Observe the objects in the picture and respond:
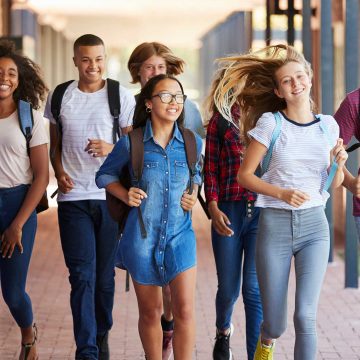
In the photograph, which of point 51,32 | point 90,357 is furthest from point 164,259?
point 51,32

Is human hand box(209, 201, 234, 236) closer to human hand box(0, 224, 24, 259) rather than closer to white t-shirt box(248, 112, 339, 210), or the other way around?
white t-shirt box(248, 112, 339, 210)

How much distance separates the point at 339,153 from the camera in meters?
5.48

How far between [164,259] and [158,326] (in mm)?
347

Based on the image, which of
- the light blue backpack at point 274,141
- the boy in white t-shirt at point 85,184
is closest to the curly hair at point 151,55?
the boy in white t-shirt at point 85,184

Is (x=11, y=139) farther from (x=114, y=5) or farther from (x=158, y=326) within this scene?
(x=114, y=5)

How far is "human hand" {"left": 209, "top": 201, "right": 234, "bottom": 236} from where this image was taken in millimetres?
6273

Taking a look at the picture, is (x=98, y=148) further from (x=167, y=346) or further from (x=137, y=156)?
(x=167, y=346)

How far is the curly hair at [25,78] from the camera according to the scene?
668cm

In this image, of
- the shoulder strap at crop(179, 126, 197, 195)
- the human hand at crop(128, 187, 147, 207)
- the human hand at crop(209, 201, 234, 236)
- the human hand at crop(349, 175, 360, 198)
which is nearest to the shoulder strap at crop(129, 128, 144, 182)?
the human hand at crop(128, 187, 147, 207)

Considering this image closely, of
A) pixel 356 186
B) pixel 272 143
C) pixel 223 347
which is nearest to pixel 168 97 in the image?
pixel 272 143

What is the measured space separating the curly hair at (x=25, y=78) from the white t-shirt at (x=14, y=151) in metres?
0.32

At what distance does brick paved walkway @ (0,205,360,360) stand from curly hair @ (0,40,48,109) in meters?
1.60

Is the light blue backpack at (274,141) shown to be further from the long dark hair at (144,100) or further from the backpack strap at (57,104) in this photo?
the backpack strap at (57,104)

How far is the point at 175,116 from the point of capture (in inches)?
220
